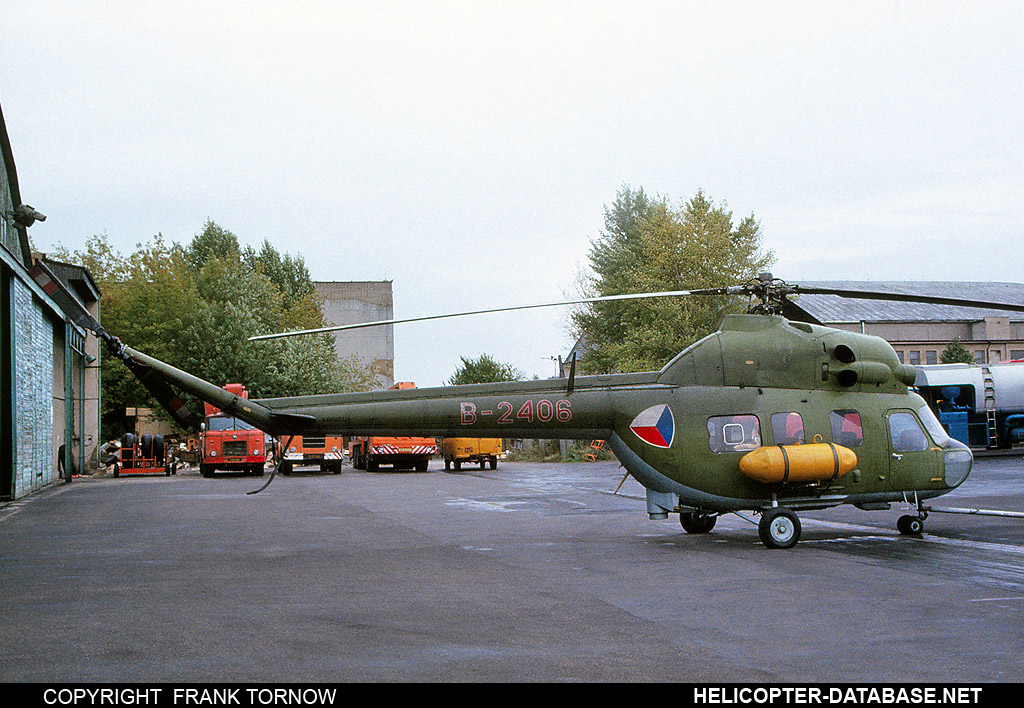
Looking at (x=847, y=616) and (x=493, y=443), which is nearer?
(x=847, y=616)

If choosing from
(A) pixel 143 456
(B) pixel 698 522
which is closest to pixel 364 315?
(A) pixel 143 456

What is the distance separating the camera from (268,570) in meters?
10.7

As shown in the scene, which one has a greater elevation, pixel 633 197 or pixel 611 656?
pixel 633 197

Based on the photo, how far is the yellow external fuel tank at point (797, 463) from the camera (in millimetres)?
12273

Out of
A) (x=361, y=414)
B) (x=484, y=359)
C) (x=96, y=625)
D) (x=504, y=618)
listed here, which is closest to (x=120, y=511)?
(x=361, y=414)

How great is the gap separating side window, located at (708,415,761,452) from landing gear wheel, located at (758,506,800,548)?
3.26 ft

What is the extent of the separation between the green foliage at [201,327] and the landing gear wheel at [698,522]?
3579cm

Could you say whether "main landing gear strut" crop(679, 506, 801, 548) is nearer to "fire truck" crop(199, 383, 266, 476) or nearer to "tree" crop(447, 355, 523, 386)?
"fire truck" crop(199, 383, 266, 476)

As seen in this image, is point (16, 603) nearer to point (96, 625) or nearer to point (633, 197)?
point (96, 625)

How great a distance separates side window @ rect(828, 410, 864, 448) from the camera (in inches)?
507

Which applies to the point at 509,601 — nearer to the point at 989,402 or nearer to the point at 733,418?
the point at 733,418

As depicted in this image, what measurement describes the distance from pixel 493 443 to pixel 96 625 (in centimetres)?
3456

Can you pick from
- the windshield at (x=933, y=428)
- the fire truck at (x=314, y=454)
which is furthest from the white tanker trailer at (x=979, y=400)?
the windshield at (x=933, y=428)

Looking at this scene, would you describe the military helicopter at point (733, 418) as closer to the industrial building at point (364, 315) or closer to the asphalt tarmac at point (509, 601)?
the asphalt tarmac at point (509, 601)
